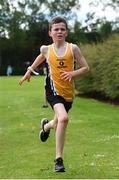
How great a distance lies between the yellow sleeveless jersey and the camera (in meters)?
8.63

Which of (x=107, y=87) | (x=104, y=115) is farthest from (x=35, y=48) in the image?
(x=104, y=115)

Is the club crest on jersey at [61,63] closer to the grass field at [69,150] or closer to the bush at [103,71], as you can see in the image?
the grass field at [69,150]

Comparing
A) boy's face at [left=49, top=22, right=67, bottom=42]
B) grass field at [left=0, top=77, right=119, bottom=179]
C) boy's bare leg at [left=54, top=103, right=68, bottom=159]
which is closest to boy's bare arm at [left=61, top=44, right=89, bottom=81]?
boy's face at [left=49, top=22, right=67, bottom=42]

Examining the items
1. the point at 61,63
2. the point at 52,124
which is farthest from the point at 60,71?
the point at 52,124

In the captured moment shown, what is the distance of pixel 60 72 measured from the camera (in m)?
8.62

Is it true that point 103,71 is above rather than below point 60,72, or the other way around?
below

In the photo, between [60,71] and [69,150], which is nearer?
[60,71]

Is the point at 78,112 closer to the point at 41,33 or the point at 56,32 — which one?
the point at 56,32

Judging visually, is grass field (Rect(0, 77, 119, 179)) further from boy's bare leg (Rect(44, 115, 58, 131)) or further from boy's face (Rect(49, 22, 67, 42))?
boy's face (Rect(49, 22, 67, 42))

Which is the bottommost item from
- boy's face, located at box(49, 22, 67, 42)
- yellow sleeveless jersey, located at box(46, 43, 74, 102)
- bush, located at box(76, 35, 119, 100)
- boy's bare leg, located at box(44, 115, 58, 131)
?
bush, located at box(76, 35, 119, 100)

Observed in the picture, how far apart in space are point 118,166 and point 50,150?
2281 millimetres

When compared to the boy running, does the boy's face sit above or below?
above

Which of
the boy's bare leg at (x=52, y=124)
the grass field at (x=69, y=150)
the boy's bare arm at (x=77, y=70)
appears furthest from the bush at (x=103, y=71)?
the boy's bare arm at (x=77, y=70)

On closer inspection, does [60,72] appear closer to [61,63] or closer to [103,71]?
[61,63]
